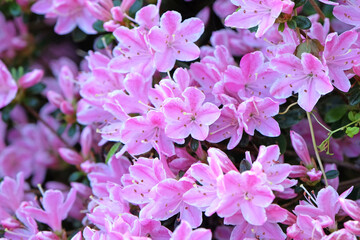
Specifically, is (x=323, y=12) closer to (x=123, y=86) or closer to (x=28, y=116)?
(x=123, y=86)

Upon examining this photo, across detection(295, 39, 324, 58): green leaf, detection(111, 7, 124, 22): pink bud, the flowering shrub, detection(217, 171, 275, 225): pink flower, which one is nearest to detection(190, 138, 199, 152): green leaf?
the flowering shrub

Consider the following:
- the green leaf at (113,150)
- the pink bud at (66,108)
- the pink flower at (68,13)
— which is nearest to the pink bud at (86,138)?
the pink bud at (66,108)

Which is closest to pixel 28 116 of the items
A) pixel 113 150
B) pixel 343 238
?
pixel 113 150

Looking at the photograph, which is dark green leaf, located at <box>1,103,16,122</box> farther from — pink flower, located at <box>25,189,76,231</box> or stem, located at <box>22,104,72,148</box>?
pink flower, located at <box>25,189,76,231</box>

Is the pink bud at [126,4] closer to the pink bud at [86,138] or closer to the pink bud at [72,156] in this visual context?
the pink bud at [86,138]

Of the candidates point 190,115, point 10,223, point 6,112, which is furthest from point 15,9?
point 190,115

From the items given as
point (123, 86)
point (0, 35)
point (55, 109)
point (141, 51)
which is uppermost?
point (141, 51)

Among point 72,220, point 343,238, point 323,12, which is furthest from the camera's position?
point 72,220
